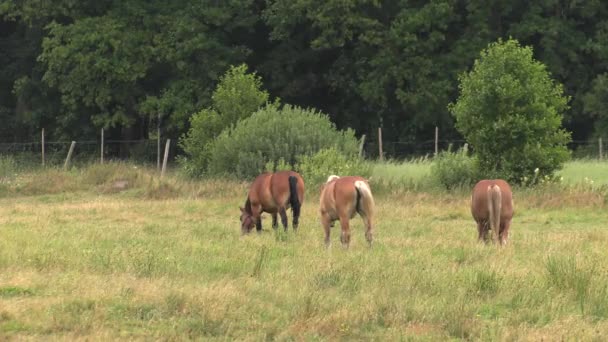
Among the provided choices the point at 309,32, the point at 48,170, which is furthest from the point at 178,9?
the point at 48,170

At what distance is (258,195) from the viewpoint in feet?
49.6

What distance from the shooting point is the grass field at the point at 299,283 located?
7.05 metres

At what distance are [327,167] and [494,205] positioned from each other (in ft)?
35.1

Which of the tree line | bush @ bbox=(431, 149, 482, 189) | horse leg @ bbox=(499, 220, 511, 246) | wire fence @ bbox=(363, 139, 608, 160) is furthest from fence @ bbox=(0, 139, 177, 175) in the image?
horse leg @ bbox=(499, 220, 511, 246)

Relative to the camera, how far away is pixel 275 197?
14688mm

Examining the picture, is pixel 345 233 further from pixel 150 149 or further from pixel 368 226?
pixel 150 149

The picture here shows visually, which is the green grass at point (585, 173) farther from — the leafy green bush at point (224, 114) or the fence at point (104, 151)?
the fence at point (104, 151)

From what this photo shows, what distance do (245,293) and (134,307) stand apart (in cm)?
123

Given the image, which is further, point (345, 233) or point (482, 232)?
point (482, 232)

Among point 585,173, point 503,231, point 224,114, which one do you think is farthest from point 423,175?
point 503,231

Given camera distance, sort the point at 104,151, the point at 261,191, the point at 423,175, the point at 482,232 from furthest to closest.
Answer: the point at 104,151, the point at 423,175, the point at 261,191, the point at 482,232

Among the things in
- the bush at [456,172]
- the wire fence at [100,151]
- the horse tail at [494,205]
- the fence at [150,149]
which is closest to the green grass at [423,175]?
the bush at [456,172]

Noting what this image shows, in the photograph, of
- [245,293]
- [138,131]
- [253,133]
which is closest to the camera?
[245,293]

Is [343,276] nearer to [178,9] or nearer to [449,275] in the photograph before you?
[449,275]
